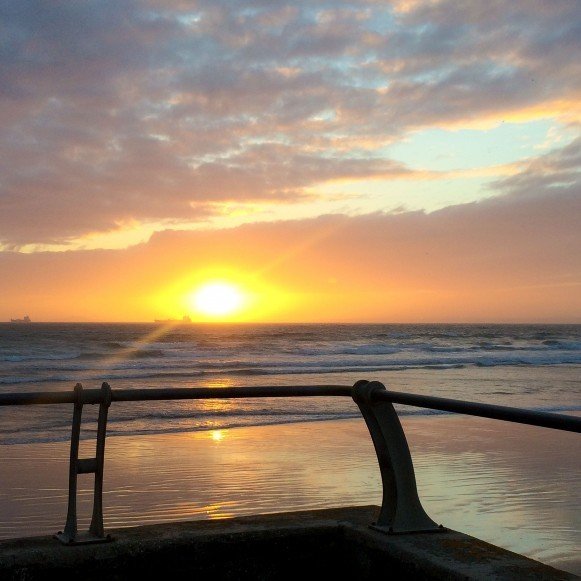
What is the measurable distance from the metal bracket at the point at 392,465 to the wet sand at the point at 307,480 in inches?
104

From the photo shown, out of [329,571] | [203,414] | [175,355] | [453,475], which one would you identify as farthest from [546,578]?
[175,355]

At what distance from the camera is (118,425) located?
1250 centimetres

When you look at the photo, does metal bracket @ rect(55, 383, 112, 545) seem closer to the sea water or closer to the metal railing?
the metal railing

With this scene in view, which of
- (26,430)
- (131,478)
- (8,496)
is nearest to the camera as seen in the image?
(8,496)

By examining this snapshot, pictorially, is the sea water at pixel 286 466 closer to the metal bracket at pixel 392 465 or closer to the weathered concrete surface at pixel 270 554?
the metal bracket at pixel 392 465

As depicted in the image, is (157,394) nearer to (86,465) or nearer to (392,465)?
(86,465)

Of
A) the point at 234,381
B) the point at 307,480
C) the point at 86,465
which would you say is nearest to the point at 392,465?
the point at 86,465

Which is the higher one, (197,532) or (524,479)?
(197,532)

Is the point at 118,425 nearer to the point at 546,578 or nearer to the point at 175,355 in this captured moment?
the point at 546,578

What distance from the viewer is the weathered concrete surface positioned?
249cm

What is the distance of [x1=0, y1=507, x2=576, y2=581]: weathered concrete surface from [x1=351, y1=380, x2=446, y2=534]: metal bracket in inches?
3.6

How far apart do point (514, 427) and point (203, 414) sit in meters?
5.64

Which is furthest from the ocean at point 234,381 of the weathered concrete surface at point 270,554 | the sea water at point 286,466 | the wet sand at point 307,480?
the weathered concrete surface at point 270,554

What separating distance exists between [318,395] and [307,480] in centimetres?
500
